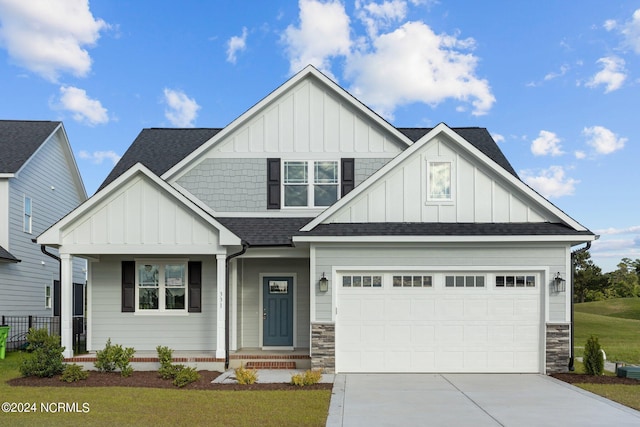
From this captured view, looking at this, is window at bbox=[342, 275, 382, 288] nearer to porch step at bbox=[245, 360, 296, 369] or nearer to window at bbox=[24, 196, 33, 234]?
porch step at bbox=[245, 360, 296, 369]

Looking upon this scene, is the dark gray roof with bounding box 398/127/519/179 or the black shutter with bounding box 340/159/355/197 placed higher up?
the dark gray roof with bounding box 398/127/519/179

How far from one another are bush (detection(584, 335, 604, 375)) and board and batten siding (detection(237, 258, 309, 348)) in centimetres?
712

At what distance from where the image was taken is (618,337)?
24.8 metres

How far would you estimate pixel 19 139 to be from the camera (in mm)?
23047

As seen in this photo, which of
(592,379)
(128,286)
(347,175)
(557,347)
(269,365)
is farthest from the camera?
(347,175)

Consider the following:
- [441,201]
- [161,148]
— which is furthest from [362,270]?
[161,148]

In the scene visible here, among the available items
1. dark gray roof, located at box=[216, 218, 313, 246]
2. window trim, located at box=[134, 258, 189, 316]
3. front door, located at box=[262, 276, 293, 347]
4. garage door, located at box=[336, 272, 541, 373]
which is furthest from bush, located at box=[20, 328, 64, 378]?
garage door, located at box=[336, 272, 541, 373]

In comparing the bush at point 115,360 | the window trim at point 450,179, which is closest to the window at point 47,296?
the bush at point 115,360

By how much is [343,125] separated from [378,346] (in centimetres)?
657

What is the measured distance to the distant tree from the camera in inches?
1800

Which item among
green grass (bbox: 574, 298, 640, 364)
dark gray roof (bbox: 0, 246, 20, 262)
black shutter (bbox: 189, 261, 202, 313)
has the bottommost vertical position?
green grass (bbox: 574, 298, 640, 364)

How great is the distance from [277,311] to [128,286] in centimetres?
410

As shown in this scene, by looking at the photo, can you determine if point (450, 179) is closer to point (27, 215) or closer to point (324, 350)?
point (324, 350)

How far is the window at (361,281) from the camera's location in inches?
562
